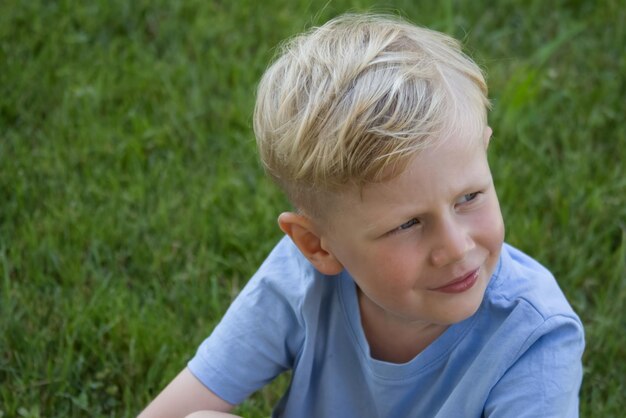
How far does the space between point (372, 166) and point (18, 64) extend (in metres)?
2.13

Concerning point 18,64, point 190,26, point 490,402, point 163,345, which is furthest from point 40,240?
point 490,402

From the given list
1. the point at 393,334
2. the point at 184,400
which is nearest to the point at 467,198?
the point at 393,334

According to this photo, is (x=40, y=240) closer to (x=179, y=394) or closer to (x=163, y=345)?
(x=163, y=345)

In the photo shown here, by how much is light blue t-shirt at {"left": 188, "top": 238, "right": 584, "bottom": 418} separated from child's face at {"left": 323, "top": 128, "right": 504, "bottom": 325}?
101 mm

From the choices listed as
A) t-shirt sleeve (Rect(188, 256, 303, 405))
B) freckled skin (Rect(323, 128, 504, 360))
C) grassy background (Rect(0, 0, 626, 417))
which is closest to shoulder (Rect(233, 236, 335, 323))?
t-shirt sleeve (Rect(188, 256, 303, 405))

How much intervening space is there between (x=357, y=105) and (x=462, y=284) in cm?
36

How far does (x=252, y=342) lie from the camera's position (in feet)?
6.96

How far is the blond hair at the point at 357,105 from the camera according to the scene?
5.43 ft

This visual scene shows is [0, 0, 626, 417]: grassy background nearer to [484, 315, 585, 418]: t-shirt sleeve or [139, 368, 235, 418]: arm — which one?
[139, 368, 235, 418]: arm

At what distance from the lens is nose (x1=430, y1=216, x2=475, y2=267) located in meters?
1.70

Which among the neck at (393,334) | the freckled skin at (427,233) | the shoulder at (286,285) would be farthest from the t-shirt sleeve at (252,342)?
the freckled skin at (427,233)

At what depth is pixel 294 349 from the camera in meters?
2.15

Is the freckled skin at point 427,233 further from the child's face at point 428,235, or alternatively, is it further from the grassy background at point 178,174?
the grassy background at point 178,174

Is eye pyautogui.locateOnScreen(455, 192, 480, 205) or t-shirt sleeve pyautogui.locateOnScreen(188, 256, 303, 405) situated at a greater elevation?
eye pyautogui.locateOnScreen(455, 192, 480, 205)
